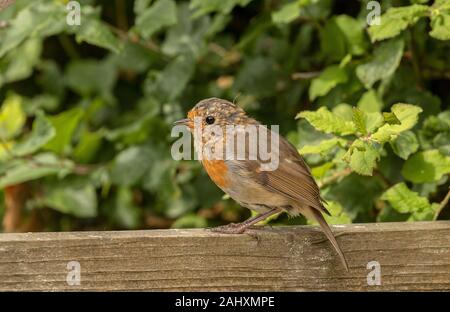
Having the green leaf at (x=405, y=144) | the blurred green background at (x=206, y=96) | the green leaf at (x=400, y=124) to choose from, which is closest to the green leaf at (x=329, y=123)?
the blurred green background at (x=206, y=96)

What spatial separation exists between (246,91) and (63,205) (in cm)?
122

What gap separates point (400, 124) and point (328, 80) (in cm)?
74

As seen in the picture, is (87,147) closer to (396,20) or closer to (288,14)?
(288,14)

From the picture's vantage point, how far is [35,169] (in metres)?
4.54

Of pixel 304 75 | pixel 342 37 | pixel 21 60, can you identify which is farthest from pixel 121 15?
pixel 342 37

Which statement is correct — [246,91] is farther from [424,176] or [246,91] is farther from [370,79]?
[424,176]

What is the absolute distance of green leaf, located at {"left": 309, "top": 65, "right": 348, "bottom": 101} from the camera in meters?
3.77

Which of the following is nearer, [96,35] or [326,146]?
[326,146]

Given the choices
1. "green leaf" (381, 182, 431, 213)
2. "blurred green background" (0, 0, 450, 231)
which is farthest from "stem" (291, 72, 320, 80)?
"green leaf" (381, 182, 431, 213)

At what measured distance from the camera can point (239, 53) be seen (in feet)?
15.6

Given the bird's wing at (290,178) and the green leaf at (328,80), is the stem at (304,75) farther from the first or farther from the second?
the bird's wing at (290,178)

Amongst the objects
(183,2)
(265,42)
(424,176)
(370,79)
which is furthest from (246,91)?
(424,176)

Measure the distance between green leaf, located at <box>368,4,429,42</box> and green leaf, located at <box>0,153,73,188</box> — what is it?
6.14 ft

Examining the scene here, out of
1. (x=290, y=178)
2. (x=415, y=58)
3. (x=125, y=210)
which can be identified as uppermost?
(x=415, y=58)
